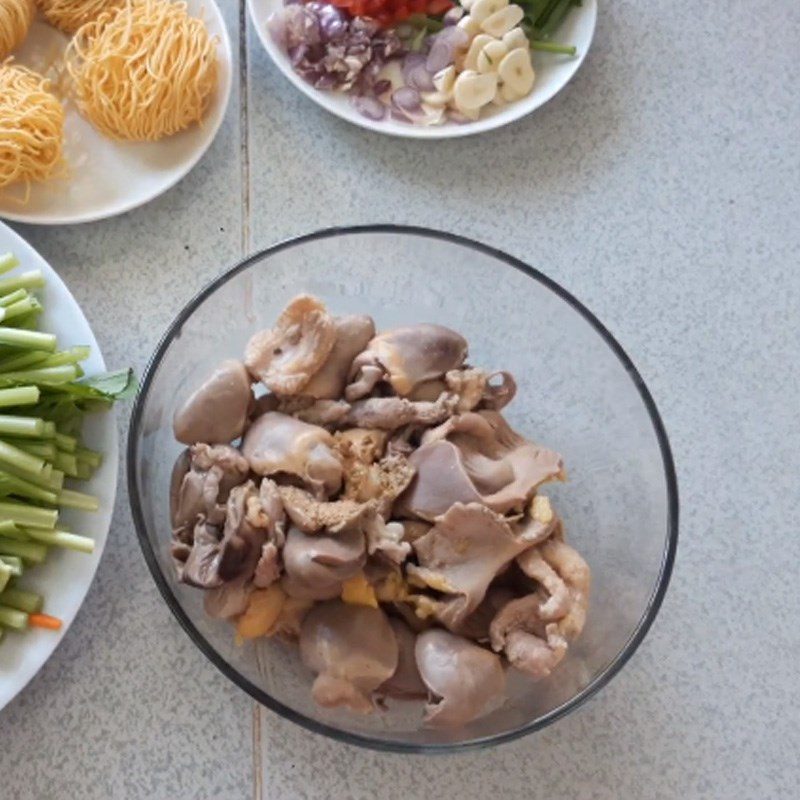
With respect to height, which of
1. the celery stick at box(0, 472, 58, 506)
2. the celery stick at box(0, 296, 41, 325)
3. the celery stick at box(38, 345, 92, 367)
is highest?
the celery stick at box(0, 296, 41, 325)

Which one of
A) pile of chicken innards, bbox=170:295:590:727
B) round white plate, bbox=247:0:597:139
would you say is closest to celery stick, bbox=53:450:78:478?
pile of chicken innards, bbox=170:295:590:727

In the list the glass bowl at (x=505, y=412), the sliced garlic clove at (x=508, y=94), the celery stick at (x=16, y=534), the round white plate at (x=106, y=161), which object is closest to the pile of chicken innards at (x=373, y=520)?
the glass bowl at (x=505, y=412)

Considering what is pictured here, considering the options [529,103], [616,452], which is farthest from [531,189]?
[616,452]

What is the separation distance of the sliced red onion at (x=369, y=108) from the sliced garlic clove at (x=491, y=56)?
0.40 feet

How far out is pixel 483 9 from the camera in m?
1.22

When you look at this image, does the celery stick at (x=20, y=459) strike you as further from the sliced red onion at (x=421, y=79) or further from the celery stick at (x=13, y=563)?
the sliced red onion at (x=421, y=79)

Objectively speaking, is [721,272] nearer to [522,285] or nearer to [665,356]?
[665,356]

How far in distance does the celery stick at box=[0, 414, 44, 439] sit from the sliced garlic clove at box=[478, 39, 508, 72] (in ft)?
2.05

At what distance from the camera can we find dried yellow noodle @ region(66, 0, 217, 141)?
1.12 m

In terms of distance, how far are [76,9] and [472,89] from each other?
44 centimetres

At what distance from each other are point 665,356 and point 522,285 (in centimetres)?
22

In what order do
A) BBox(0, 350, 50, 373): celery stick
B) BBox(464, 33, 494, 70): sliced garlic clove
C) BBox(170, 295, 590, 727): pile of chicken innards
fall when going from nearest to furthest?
BBox(170, 295, 590, 727): pile of chicken innards
BBox(0, 350, 50, 373): celery stick
BBox(464, 33, 494, 70): sliced garlic clove

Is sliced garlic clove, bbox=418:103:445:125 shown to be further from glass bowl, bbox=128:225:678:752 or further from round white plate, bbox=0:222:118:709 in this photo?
round white plate, bbox=0:222:118:709

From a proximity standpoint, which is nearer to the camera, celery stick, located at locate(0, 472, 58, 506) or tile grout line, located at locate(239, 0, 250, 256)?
celery stick, located at locate(0, 472, 58, 506)
